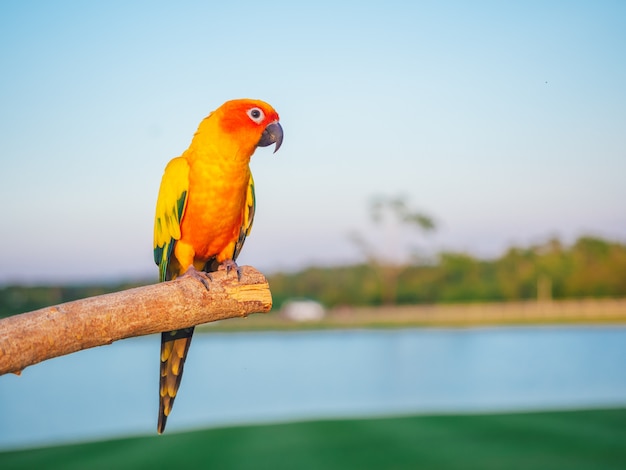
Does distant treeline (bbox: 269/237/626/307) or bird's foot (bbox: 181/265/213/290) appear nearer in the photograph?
bird's foot (bbox: 181/265/213/290)

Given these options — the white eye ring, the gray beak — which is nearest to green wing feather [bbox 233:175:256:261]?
the gray beak

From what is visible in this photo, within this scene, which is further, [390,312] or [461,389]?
[390,312]

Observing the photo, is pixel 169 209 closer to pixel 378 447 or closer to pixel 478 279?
pixel 378 447

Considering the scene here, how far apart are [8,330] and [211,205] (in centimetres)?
100

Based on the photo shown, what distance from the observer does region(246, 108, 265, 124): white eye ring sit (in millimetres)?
2689

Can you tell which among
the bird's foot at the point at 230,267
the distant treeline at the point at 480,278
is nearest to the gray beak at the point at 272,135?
the bird's foot at the point at 230,267

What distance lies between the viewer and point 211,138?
2705 millimetres

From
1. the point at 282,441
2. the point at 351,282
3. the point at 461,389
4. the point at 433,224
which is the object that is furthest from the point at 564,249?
the point at 282,441

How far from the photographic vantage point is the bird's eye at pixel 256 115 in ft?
8.82

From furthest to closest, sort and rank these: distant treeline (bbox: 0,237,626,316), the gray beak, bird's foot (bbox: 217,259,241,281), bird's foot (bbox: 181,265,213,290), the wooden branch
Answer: distant treeline (bbox: 0,237,626,316), the gray beak, bird's foot (bbox: 217,259,241,281), bird's foot (bbox: 181,265,213,290), the wooden branch

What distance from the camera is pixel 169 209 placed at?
2.82 metres

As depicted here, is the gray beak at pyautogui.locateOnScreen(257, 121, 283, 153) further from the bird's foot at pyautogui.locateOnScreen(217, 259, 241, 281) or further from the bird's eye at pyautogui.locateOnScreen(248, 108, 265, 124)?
the bird's foot at pyautogui.locateOnScreen(217, 259, 241, 281)

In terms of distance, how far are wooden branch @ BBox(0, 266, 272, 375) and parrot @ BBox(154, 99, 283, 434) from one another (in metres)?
0.10

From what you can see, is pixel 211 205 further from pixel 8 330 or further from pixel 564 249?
pixel 564 249
